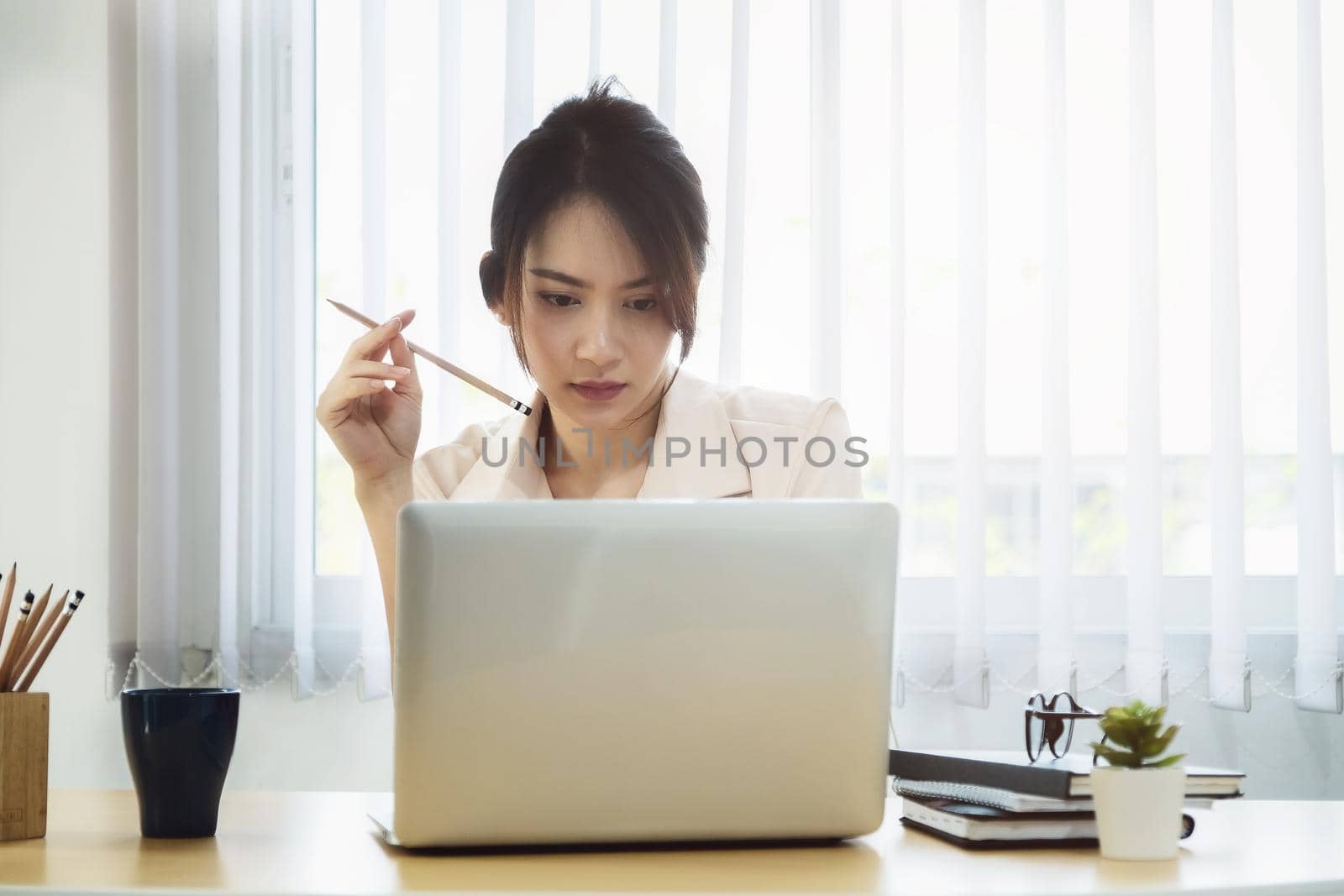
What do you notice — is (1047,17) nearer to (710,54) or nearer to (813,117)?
(813,117)

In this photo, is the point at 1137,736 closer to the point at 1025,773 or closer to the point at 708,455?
the point at 1025,773

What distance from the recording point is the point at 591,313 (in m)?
1.52

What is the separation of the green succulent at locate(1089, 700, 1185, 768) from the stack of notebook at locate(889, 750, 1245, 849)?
0.07ft

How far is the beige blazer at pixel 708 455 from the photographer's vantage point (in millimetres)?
1571

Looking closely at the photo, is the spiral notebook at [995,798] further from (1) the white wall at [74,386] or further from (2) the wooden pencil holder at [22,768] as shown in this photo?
(1) the white wall at [74,386]

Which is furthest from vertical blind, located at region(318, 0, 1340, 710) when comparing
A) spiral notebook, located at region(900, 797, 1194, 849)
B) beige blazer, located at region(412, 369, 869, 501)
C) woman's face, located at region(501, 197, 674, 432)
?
spiral notebook, located at region(900, 797, 1194, 849)

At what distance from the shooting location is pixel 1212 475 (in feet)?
6.09

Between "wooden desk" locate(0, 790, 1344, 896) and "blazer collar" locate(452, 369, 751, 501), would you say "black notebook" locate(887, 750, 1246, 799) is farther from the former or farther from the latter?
"blazer collar" locate(452, 369, 751, 501)

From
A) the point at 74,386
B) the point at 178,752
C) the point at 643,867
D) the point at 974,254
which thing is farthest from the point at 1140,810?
the point at 74,386

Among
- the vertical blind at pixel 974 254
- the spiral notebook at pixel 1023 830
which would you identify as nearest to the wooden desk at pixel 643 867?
the spiral notebook at pixel 1023 830

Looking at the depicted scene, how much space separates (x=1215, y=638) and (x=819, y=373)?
692mm

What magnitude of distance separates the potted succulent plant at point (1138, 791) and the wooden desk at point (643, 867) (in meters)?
0.01

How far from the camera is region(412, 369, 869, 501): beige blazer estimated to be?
1571 millimetres

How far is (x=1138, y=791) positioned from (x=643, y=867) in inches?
11.4
